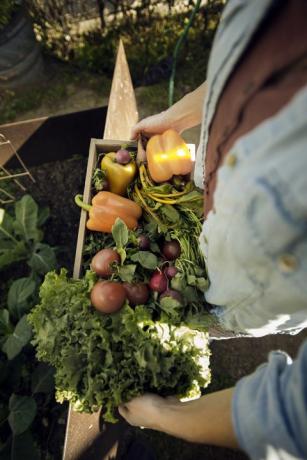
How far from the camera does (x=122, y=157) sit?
1735 millimetres

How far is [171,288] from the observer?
4.83 ft

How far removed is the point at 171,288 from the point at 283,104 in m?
0.97

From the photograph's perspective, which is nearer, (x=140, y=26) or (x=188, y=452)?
(x=188, y=452)

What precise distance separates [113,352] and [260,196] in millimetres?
937

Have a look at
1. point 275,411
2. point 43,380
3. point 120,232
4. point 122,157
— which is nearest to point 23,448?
point 43,380

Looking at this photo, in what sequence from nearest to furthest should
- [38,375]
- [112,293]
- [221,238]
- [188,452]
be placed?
[221,238] → [112,293] → [38,375] → [188,452]

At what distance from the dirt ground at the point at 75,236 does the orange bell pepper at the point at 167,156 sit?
1.19m

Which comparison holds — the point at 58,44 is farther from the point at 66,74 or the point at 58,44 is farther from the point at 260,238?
the point at 260,238

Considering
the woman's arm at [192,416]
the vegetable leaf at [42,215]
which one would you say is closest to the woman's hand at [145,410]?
the woman's arm at [192,416]

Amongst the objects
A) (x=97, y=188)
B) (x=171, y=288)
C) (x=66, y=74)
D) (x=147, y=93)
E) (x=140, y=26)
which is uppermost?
(x=140, y=26)

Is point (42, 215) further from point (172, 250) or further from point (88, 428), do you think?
point (88, 428)

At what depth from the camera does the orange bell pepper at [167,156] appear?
1625 millimetres

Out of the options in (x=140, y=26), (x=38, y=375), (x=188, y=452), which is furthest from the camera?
(x=140, y=26)

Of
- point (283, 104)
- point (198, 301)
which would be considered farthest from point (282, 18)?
point (198, 301)
